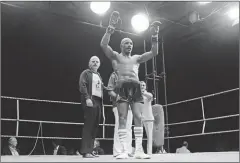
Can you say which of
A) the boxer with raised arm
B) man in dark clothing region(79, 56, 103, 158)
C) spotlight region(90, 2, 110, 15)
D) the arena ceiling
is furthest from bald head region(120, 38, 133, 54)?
the arena ceiling

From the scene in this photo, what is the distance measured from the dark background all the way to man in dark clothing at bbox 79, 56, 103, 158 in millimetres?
2444

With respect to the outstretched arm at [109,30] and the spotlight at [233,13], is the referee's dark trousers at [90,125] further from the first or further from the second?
the spotlight at [233,13]

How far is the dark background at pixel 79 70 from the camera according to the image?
5262mm

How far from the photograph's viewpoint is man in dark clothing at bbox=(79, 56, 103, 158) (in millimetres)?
2623

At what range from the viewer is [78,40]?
580 cm

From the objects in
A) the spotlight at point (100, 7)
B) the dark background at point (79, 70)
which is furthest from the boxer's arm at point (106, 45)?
the dark background at point (79, 70)

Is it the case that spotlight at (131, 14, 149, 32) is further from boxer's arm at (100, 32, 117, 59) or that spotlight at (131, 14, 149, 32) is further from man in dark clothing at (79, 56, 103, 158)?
boxer's arm at (100, 32, 117, 59)

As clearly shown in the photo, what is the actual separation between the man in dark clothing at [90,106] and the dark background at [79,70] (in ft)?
8.02

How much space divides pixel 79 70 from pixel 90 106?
11.1ft

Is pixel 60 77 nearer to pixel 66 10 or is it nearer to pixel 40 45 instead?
pixel 40 45

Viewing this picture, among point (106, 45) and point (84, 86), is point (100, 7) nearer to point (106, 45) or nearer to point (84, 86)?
point (84, 86)

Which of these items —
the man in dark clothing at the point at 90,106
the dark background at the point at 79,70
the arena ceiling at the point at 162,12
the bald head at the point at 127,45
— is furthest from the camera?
the dark background at the point at 79,70

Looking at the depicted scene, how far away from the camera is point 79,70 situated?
5910 millimetres

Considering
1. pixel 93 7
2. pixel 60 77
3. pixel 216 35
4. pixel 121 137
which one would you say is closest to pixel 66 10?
pixel 93 7
